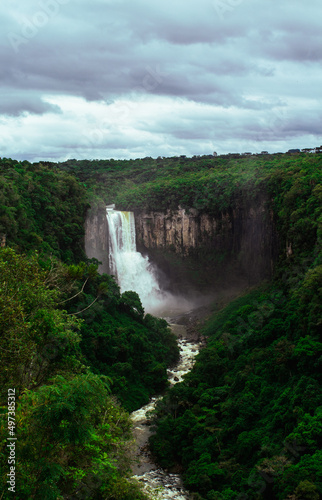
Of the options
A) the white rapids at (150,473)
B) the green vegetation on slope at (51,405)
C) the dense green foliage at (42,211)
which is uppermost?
the dense green foliage at (42,211)

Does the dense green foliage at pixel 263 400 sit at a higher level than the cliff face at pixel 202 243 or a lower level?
lower

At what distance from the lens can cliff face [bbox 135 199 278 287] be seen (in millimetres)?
49875

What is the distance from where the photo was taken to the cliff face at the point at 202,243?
49.9 meters

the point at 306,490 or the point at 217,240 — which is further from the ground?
the point at 217,240

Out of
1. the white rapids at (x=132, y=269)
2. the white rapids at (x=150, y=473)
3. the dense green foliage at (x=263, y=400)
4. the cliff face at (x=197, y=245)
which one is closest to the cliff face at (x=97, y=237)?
the cliff face at (x=197, y=245)

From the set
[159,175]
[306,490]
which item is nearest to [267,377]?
[306,490]

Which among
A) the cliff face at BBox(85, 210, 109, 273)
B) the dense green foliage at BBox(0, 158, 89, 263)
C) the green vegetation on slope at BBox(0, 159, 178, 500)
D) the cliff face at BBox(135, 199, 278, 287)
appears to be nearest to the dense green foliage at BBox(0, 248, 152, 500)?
the green vegetation on slope at BBox(0, 159, 178, 500)

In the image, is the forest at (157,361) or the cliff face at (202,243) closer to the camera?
the forest at (157,361)

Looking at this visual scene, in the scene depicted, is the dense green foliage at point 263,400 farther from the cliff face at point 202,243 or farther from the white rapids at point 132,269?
the white rapids at point 132,269

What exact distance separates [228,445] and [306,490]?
23.0 ft

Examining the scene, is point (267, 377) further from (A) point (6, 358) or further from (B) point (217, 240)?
(B) point (217, 240)

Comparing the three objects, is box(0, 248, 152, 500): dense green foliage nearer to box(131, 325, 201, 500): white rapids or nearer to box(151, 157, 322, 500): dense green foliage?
box(131, 325, 201, 500): white rapids

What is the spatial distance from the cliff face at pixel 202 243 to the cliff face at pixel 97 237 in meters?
6.18

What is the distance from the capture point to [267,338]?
30062 millimetres
